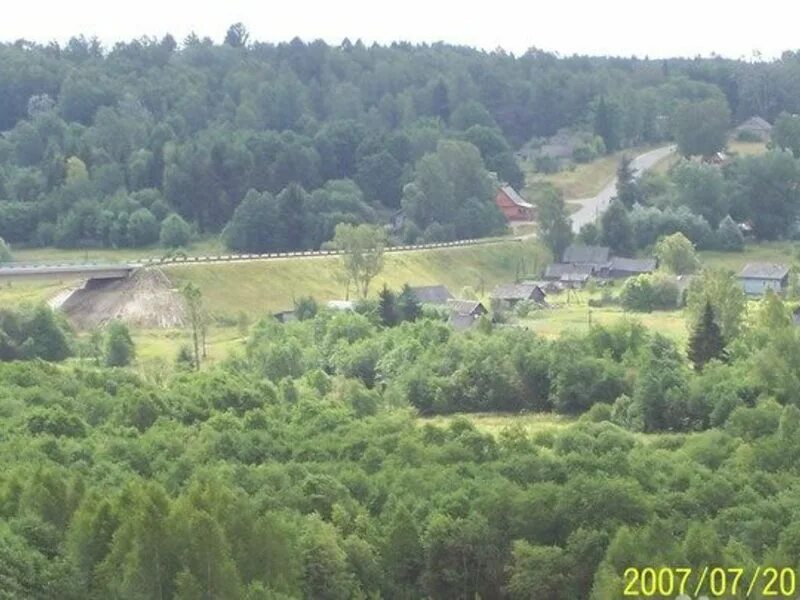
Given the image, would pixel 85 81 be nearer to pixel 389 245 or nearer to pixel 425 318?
pixel 389 245

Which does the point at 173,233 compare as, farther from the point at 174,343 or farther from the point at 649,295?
the point at 649,295

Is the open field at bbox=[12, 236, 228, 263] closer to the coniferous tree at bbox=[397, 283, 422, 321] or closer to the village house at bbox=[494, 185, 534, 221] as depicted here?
the village house at bbox=[494, 185, 534, 221]

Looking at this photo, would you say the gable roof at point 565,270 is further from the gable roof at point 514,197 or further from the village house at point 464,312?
the gable roof at point 514,197

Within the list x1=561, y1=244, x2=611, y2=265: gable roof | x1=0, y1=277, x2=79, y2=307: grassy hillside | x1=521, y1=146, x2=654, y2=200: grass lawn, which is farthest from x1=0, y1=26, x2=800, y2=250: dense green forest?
x1=0, y1=277, x2=79, y2=307: grassy hillside

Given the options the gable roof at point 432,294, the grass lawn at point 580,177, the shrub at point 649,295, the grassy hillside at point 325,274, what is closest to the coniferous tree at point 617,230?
the grassy hillside at point 325,274

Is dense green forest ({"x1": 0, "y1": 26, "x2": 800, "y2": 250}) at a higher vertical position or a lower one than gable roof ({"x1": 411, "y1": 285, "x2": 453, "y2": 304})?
higher

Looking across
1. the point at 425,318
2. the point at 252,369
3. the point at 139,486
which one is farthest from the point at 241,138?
the point at 139,486

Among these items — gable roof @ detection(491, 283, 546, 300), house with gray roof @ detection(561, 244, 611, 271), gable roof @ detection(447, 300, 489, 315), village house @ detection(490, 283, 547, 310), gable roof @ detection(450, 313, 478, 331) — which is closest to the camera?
gable roof @ detection(450, 313, 478, 331)
